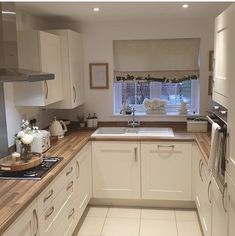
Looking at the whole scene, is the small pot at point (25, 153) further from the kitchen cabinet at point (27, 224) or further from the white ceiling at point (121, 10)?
the white ceiling at point (121, 10)

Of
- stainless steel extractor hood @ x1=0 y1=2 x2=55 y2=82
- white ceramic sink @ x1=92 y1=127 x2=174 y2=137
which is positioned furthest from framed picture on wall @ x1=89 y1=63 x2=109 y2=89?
stainless steel extractor hood @ x1=0 y1=2 x2=55 y2=82

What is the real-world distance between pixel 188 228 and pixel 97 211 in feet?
3.43

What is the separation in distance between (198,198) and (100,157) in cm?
116

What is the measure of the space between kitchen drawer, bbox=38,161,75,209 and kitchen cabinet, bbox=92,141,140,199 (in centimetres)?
73

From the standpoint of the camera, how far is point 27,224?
202 cm

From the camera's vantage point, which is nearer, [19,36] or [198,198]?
[19,36]

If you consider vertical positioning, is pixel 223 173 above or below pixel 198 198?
above

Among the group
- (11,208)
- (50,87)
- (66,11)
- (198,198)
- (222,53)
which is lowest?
(198,198)

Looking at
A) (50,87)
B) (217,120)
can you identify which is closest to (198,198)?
(217,120)

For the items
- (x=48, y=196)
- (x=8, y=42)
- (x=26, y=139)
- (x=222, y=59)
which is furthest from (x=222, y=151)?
(x=8, y=42)

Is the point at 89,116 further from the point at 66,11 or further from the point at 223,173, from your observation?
the point at 223,173

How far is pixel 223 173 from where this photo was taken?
2.17 meters

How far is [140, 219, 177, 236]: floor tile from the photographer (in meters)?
3.30

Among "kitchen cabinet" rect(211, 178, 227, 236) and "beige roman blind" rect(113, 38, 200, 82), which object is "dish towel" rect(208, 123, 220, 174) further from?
"beige roman blind" rect(113, 38, 200, 82)
